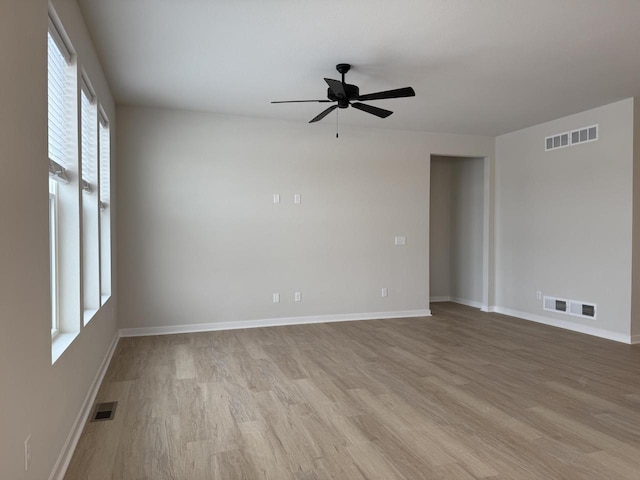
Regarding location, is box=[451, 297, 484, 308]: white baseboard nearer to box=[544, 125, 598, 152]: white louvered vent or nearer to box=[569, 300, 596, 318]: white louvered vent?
box=[569, 300, 596, 318]: white louvered vent

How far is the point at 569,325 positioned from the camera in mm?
5496

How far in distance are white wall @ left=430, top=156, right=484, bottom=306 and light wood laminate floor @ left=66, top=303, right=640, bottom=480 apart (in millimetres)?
2489

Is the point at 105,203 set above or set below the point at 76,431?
above

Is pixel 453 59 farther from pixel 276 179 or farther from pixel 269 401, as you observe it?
pixel 269 401

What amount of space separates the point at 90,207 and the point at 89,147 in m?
0.50

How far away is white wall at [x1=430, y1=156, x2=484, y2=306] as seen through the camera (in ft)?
23.6

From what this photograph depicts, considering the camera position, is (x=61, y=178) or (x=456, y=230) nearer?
(x=61, y=178)

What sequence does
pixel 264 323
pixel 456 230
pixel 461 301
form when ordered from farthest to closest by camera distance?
pixel 456 230 < pixel 461 301 < pixel 264 323

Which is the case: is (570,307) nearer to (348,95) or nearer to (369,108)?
(369,108)

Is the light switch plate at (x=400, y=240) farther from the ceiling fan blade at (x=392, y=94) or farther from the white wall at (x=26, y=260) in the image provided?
the white wall at (x=26, y=260)

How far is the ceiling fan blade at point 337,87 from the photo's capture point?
3.42 m

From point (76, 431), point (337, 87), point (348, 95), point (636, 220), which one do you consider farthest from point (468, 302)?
point (76, 431)

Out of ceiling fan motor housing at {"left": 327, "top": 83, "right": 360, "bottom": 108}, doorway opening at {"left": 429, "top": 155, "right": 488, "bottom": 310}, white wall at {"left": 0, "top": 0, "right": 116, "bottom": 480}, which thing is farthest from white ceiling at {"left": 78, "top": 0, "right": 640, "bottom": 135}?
doorway opening at {"left": 429, "top": 155, "right": 488, "bottom": 310}

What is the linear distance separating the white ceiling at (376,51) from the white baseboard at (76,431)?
2.62 metres
